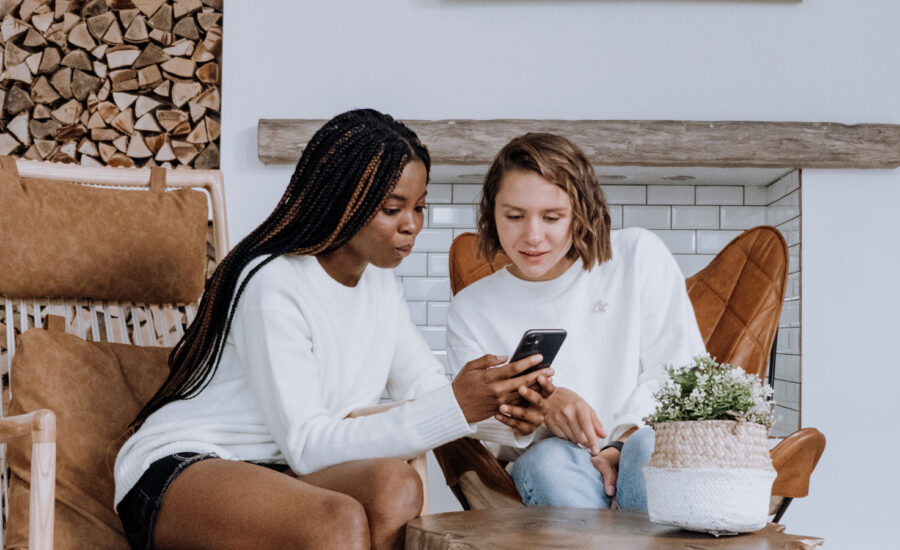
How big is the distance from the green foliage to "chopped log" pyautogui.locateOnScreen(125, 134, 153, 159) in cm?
240

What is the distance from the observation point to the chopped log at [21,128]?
3148 millimetres

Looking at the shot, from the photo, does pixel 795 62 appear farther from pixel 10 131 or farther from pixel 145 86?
pixel 10 131

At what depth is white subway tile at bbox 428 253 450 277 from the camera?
315 centimetres

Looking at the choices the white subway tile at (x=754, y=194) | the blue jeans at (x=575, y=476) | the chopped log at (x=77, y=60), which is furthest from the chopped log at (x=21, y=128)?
the white subway tile at (x=754, y=194)

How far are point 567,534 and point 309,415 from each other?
0.44 meters

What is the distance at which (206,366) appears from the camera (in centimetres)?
148

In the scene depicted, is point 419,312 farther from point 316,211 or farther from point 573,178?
point 316,211

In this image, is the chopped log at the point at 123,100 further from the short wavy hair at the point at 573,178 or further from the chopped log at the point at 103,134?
the short wavy hair at the point at 573,178

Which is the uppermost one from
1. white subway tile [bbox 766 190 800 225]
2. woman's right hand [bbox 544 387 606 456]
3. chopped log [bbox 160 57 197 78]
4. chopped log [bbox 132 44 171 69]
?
chopped log [bbox 132 44 171 69]

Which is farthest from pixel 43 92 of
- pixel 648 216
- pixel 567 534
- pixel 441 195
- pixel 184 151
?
pixel 567 534

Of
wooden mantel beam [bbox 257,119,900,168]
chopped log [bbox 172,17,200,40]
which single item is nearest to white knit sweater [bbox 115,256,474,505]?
wooden mantel beam [bbox 257,119,900,168]

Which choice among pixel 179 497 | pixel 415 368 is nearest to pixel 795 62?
pixel 415 368

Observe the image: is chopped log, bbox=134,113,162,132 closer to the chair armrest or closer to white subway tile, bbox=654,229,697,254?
white subway tile, bbox=654,229,697,254

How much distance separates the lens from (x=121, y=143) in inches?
123
